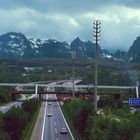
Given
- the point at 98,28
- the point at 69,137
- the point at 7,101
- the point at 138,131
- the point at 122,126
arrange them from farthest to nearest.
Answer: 1. the point at 7,101
2. the point at 69,137
3. the point at 98,28
4. the point at 122,126
5. the point at 138,131

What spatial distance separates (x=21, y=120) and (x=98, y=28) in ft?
44.2

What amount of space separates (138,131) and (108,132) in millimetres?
4353

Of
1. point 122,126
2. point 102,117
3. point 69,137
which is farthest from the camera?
point 69,137

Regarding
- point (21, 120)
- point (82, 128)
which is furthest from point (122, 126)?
point (21, 120)

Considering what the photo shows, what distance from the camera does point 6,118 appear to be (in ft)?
180

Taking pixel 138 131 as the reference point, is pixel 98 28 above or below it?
above

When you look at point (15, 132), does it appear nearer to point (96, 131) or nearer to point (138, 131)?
point (96, 131)

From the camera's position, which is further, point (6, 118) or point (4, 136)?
point (6, 118)

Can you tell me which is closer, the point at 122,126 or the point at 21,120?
the point at 122,126

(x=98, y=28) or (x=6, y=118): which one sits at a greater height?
(x=98, y=28)

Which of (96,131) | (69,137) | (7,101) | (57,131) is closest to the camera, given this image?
(96,131)

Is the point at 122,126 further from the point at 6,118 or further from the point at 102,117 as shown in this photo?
the point at 6,118

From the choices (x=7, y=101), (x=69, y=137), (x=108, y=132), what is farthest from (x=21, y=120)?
(x=7, y=101)

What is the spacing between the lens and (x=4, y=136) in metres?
42.0
